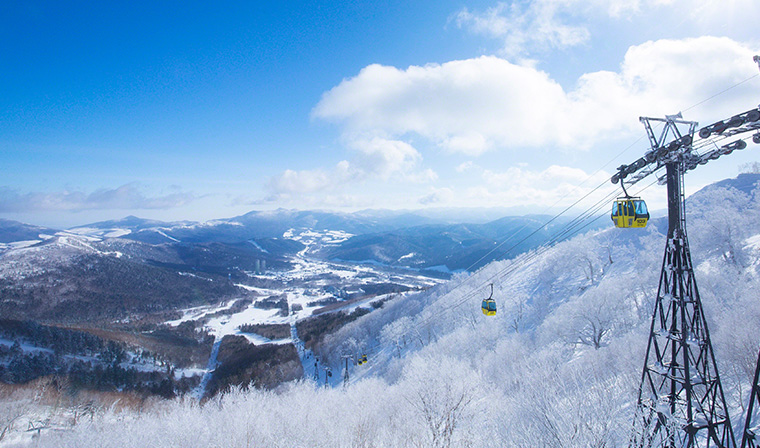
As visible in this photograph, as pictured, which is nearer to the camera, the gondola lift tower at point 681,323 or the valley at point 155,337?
the gondola lift tower at point 681,323

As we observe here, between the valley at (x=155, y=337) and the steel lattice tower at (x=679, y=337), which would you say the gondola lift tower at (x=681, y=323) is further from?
the valley at (x=155, y=337)

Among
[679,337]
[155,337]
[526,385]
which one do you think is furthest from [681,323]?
[155,337]

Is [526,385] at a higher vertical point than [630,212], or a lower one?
lower

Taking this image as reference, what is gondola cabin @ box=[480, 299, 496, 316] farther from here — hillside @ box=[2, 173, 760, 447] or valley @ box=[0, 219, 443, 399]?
valley @ box=[0, 219, 443, 399]

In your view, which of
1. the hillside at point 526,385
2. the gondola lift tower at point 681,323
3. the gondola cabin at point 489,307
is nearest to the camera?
the gondola lift tower at point 681,323

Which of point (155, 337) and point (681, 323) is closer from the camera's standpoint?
point (681, 323)

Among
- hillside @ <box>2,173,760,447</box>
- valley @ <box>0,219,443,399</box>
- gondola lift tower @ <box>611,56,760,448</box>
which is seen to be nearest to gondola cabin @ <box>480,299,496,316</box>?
hillside @ <box>2,173,760,447</box>

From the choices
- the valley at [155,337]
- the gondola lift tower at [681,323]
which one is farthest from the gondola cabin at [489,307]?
the valley at [155,337]

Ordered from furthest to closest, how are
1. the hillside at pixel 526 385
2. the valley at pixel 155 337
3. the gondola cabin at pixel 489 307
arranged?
the valley at pixel 155 337
the gondola cabin at pixel 489 307
the hillside at pixel 526 385

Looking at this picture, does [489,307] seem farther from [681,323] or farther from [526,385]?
[681,323]
